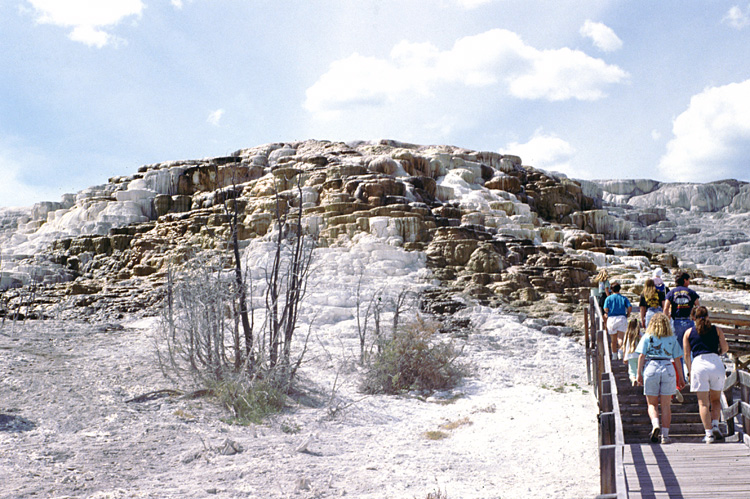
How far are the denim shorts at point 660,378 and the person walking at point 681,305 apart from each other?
3.13 feet

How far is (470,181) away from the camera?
103 ft

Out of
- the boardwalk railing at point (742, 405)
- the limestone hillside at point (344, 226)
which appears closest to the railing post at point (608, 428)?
the boardwalk railing at point (742, 405)

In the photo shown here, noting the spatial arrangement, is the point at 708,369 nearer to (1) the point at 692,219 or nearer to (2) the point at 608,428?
(2) the point at 608,428

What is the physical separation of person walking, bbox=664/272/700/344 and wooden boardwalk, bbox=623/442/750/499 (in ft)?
4.50

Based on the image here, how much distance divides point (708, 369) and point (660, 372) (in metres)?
0.37

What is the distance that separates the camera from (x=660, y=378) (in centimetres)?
499

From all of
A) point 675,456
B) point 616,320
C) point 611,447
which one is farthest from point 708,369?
point 616,320

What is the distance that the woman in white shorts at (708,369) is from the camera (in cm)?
482

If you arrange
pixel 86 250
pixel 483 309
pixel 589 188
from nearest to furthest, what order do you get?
pixel 483 309
pixel 86 250
pixel 589 188

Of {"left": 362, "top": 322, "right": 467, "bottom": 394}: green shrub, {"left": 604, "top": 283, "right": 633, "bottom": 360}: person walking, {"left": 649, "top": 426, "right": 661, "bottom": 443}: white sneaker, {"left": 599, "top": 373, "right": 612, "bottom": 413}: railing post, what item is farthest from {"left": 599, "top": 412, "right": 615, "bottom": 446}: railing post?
{"left": 362, "top": 322, "right": 467, "bottom": 394}: green shrub

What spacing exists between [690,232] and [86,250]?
30660mm

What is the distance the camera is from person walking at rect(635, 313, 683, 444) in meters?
4.96

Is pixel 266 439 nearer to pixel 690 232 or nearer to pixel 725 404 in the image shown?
pixel 725 404

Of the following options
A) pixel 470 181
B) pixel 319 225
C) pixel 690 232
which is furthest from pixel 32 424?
pixel 690 232
